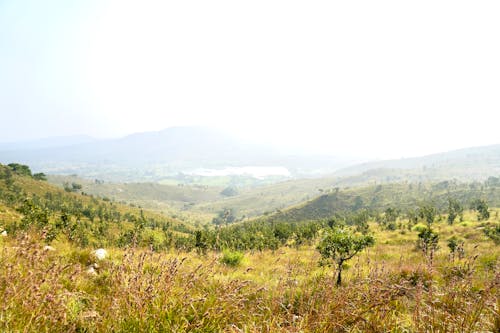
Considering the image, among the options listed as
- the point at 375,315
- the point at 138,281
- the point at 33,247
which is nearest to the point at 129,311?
the point at 138,281

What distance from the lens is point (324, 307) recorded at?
12.3ft

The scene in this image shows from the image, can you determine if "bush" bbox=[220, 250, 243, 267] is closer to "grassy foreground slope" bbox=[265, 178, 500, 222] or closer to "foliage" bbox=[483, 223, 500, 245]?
"foliage" bbox=[483, 223, 500, 245]

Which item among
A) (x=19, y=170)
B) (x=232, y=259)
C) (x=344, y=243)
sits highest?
(x=344, y=243)

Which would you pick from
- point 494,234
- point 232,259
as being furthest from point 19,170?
point 494,234

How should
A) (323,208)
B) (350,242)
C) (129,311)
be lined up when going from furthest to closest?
(323,208) → (350,242) → (129,311)

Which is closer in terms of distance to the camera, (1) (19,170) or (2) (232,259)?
(2) (232,259)

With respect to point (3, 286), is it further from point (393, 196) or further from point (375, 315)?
point (393, 196)

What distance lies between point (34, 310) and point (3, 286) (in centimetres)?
97

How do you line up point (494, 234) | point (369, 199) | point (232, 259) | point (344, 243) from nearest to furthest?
point (344, 243) < point (232, 259) < point (494, 234) < point (369, 199)

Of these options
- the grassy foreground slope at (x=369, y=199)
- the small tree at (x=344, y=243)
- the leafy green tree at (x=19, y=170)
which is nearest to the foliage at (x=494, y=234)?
the small tree at (x=344, y=243)

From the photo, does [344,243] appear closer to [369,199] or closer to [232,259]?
[232,259]

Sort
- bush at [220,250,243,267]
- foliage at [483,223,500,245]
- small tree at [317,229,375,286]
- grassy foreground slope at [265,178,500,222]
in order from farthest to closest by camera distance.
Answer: grassy foreground slope at [265,178,500,222], foliage at [483,223,500,245], bush at [220,250,243,267], small tree at [317,229,375,286]

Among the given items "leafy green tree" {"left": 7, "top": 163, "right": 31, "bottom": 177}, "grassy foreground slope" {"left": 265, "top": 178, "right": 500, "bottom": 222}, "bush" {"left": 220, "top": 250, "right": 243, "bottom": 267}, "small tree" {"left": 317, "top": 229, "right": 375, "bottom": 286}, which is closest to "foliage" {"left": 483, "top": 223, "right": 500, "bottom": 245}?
"small tree" {"left": 317, "top": 229, "right": 375, "bottom": 286}

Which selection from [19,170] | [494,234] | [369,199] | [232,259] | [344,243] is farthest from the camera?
[369,199]
